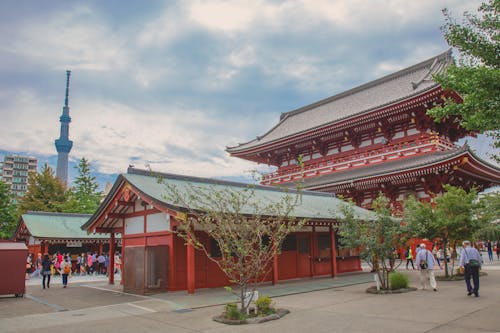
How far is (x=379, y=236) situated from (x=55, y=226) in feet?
88.5

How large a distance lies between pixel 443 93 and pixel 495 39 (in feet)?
59.2

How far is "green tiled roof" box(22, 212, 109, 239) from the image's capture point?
2978 cm

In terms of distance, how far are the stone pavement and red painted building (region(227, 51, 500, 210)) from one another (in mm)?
8579

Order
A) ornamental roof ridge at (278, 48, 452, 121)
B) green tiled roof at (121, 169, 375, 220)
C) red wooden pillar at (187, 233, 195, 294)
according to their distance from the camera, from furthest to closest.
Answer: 1. ornamental roof ridge at (278, 48, 452, 121)
2. green tiled roof at (121, 169, 375, 220)
3. red wooden pillar at (187, 233, 195, 294)

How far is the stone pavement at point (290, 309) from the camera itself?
355 inches

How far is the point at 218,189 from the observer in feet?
62.7

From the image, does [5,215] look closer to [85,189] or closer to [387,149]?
[85,189]

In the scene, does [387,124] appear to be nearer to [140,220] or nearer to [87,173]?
[140,220]

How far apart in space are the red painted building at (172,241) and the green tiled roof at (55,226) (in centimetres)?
1191

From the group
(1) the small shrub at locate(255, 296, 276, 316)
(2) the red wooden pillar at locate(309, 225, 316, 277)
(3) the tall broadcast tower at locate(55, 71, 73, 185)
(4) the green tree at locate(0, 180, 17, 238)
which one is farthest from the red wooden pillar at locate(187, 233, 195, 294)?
(3) the tall broadcast tower at locate(55, 71, 73, 185)

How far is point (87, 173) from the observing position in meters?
59.1

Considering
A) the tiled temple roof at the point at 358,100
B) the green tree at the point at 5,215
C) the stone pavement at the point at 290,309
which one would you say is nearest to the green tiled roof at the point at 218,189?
the stone pavement at the point at 290,309

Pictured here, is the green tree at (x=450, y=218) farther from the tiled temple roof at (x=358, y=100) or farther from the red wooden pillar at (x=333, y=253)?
the tiled temple roof at (x=358, y=100)

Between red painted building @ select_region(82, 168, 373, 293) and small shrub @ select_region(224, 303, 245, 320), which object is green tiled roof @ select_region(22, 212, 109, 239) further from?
small shrub @ select_region(224, 303, 245, 320)
